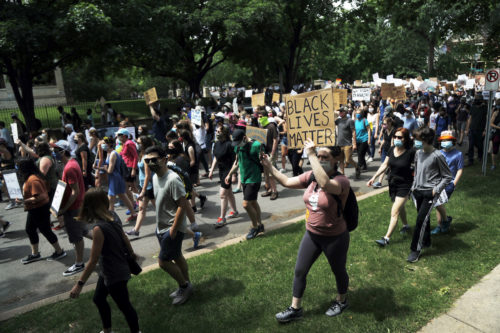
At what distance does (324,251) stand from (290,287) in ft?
3.47

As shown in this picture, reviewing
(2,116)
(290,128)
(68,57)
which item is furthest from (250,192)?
(2,116)

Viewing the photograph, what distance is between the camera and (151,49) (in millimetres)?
16672

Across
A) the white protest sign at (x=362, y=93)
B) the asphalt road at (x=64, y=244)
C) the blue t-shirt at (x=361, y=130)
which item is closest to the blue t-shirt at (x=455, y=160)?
the asphalt road at (x=64, y=244)

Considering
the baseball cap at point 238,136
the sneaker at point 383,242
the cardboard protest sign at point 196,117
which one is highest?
the cardboard protest sign at point 196,117

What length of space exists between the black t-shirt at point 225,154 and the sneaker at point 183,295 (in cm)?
315

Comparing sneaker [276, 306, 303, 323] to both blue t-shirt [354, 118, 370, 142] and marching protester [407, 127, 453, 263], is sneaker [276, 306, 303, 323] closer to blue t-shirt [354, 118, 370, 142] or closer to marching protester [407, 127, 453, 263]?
marching protester [407, 127, 453, 263]

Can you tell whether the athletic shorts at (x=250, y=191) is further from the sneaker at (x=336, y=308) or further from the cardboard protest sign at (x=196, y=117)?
the cardboard protest sign at (x=196, y=117)

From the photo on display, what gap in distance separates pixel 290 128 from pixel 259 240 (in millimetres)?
2394

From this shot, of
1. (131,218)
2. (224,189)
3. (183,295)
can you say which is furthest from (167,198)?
(131,218)

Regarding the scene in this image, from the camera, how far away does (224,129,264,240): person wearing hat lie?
6070 millimetres

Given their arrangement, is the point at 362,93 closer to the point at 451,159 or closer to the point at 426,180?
the point at 451,159

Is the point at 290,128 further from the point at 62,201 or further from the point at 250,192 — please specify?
the point at 62,201

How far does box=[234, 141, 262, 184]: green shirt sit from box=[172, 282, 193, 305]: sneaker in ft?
7.07

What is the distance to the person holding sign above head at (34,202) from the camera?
5.49 m
